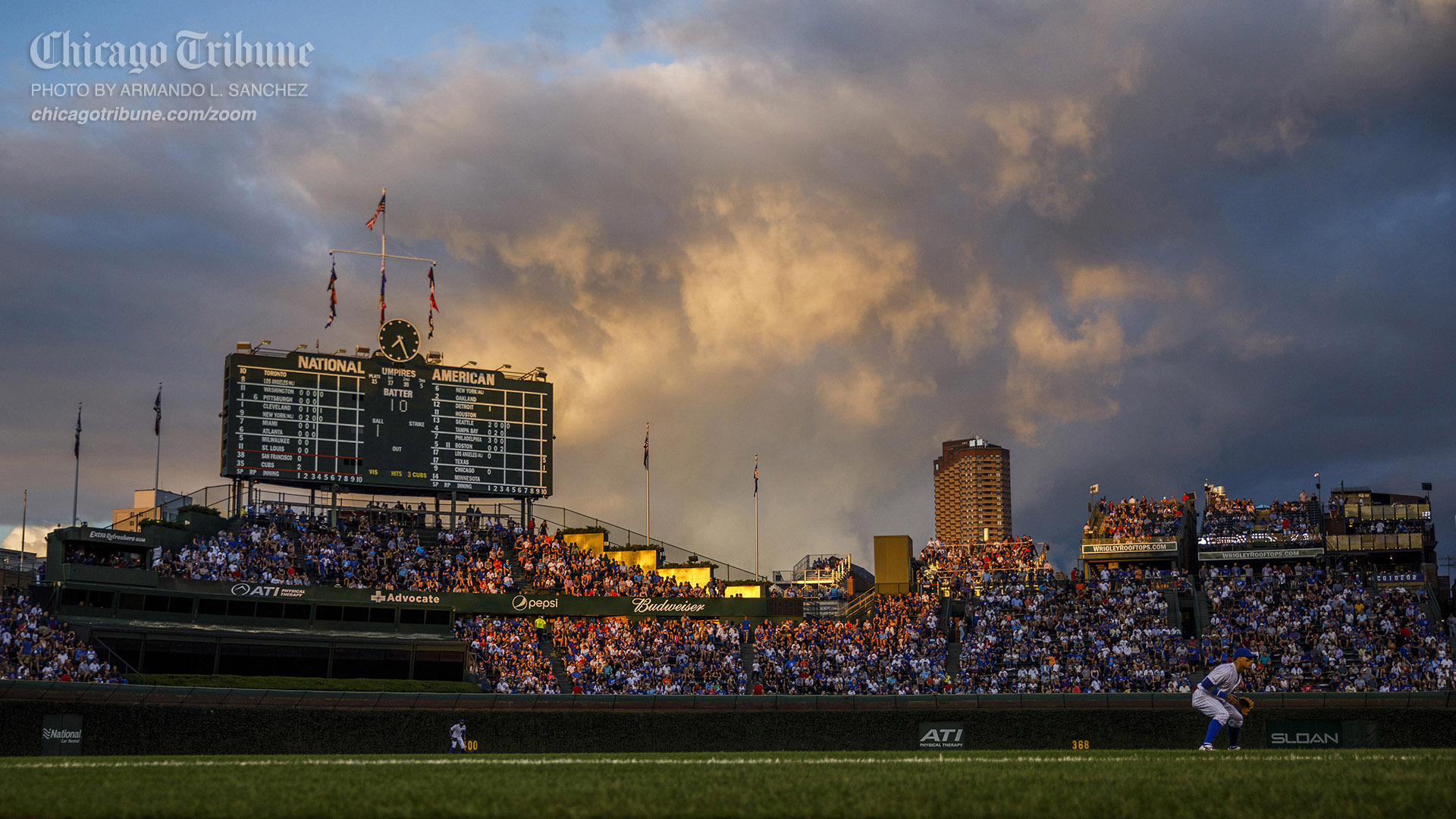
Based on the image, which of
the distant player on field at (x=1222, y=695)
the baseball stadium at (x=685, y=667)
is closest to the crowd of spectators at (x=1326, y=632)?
the baseball stadium at (x=685, y=667)

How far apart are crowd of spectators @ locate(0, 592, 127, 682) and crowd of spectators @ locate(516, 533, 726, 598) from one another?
18576 mm

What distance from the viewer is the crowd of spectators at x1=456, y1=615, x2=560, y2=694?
49.4 meters

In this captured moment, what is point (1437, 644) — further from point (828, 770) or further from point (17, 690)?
point (17, 690)

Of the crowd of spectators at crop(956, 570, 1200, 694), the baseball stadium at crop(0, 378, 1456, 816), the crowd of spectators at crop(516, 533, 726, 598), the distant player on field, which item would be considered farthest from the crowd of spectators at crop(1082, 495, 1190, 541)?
the distant player on field

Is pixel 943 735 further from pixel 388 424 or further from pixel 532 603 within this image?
pixel 388 424

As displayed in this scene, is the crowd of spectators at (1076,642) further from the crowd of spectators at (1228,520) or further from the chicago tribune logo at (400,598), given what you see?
the chicago tribune logo at (400,598)

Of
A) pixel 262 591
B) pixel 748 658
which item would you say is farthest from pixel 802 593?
pixel 262 591

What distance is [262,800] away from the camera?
12.2 metres

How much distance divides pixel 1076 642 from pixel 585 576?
22.5m

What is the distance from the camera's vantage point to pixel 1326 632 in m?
46.8

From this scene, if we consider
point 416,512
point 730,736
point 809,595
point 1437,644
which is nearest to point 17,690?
point 730,736

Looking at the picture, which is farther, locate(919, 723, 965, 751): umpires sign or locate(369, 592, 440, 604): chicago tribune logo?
locate(369, 592, 440, 604): chicago tribune logo

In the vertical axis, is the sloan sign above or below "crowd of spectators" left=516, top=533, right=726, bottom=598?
below

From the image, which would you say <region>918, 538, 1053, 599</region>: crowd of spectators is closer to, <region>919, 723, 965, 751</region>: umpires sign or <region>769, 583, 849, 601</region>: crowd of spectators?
<region>769, 583, 849, 601</region>: crowd of spectators
